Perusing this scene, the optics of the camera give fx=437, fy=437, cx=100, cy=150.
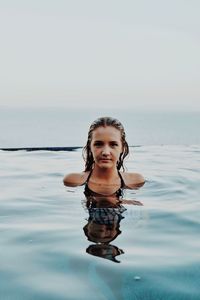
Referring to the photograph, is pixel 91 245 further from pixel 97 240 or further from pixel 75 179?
pixel 75 179

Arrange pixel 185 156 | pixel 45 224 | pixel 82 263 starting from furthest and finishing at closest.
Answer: pixel 185 156 < pixel 45 224 < pixel 82 263

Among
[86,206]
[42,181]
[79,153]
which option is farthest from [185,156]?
[86,206]

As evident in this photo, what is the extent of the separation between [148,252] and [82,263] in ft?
1.49

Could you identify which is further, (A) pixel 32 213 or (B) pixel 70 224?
(A) pixel 32 213

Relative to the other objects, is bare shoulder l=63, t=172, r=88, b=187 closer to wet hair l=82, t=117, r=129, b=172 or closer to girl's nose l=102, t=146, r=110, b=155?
wet hair l=82, t=117, r=129, b=172

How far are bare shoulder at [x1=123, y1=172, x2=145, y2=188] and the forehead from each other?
537mm

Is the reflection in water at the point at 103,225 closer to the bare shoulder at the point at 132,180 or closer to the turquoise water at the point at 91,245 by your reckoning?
the turquoise water at the point at 91,245

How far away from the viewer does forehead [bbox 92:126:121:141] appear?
415cm

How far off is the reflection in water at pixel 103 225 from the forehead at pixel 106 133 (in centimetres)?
57

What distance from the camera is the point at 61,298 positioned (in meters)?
2.09

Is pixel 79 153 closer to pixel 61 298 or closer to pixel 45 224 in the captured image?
pixel 45 224

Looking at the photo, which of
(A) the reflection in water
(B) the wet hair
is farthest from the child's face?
(A) the reflection in water

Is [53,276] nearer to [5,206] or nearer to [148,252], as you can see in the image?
[148,252]

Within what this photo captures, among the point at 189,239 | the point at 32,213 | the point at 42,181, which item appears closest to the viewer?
the point at 189,239
